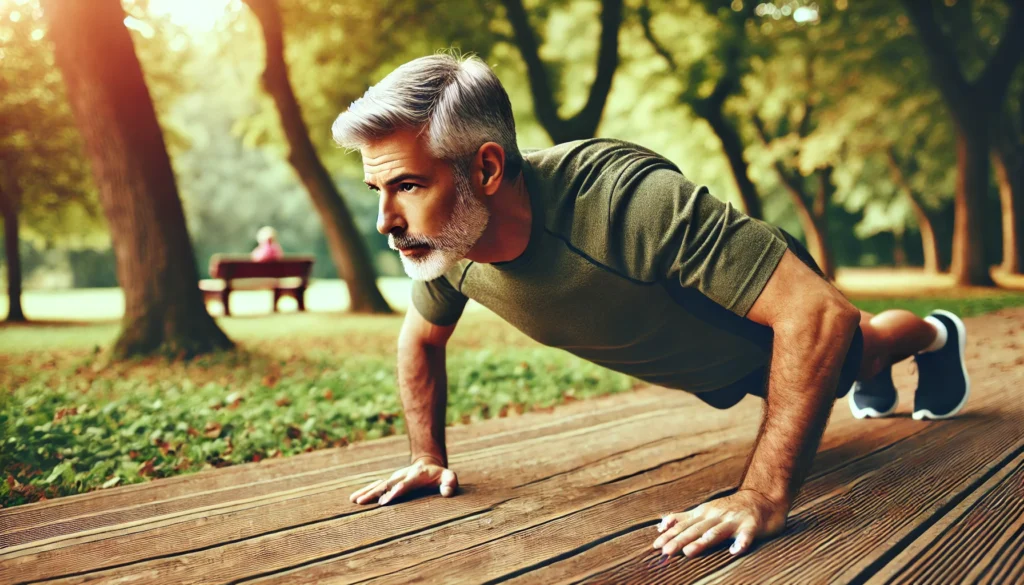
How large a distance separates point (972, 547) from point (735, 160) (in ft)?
51.7

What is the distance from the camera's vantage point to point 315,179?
1145 cm

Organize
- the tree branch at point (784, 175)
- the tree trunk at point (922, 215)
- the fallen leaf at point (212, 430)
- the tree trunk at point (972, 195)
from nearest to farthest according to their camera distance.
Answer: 1. the fallen leaf at point (212, 430)
2. the tree trunk at point (972, 195)
3. the tree branch at point (784, 175)
4. the tree trunk at point (922, 215)

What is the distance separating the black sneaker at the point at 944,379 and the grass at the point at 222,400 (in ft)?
6.82

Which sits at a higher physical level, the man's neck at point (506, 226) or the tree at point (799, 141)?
the tree at point (799, 141)

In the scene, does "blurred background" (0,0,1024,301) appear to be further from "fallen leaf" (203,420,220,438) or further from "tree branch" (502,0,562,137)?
"fallen leaf" (203,420,220,438)

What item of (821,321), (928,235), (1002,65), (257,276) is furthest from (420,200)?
(928,235)

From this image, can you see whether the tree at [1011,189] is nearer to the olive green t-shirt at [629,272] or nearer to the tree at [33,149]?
the olive green t-shirt at [629,272]

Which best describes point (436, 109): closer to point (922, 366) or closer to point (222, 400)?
point (922, 366)

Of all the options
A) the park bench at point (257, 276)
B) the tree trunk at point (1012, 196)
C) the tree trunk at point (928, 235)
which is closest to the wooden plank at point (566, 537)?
the park bench at point (257, 276)

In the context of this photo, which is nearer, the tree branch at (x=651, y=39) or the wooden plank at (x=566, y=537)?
the wooden plank at (x=566, y=537)

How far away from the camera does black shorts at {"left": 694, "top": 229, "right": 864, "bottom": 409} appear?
231cm

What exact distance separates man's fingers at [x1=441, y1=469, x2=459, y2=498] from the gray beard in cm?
67

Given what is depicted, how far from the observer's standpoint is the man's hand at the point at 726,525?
1.77 metres

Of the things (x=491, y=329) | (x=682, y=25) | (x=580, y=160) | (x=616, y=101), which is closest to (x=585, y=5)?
(x=682, y=25)
